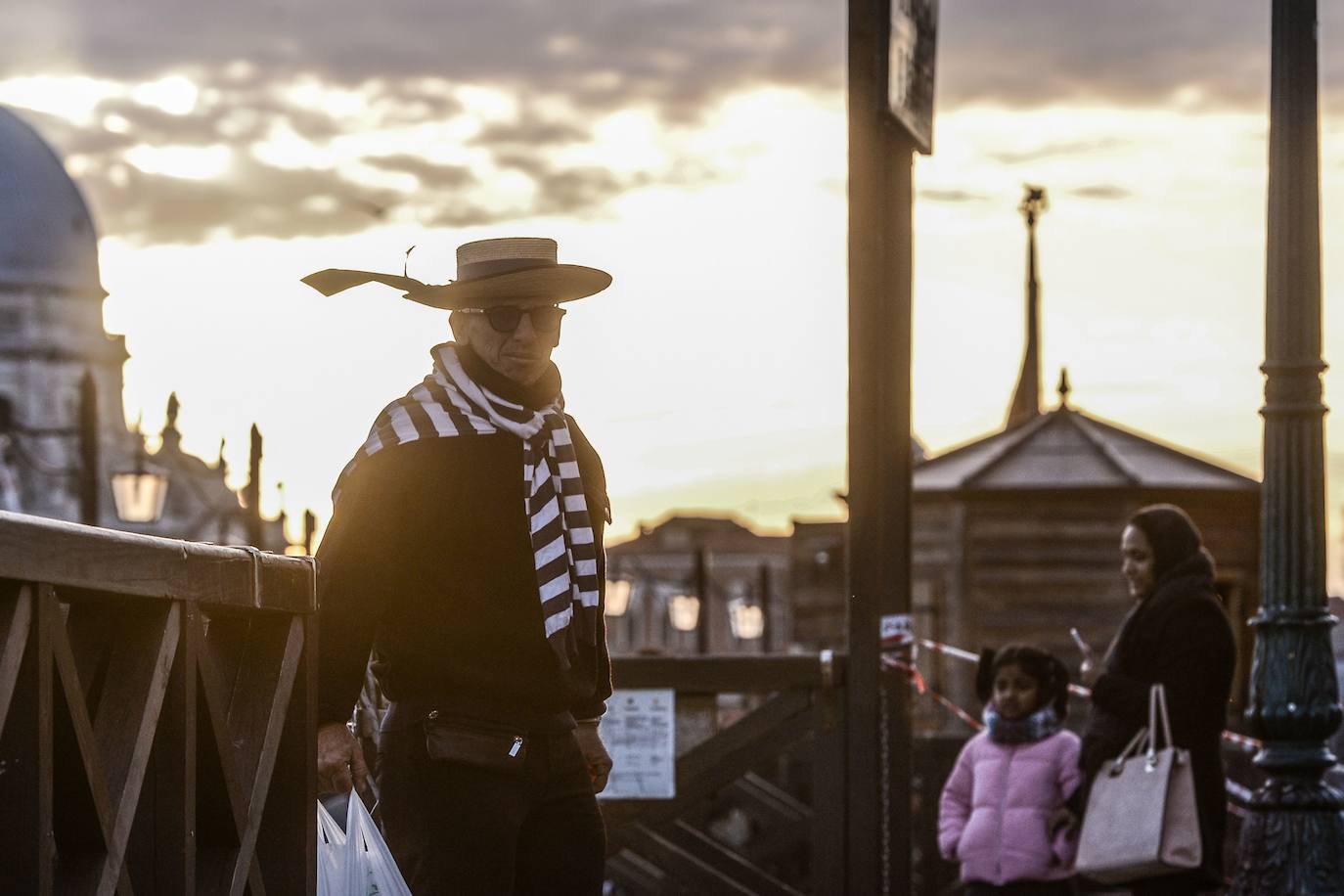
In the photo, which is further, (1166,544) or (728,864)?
(728,864)

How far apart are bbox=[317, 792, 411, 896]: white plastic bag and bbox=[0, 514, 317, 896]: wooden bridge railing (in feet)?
0.79

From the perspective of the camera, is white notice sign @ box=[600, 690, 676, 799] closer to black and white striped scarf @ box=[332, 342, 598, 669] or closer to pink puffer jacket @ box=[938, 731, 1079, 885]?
pink puffer jacket @ box=[938, 731, 1079, 885]

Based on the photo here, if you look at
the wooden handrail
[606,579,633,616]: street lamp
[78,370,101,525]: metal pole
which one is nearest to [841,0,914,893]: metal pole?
the wooden handrail

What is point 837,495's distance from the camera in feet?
115

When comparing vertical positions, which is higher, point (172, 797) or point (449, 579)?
point (449, 579)

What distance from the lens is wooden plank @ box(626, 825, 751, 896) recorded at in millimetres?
9352

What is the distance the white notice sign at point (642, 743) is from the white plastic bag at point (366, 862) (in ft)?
15.7

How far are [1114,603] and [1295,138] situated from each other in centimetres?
2328

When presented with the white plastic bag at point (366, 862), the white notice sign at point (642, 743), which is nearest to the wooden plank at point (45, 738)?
the white plastic bag at point (366, 862)

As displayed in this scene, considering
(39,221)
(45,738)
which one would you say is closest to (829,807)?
(45,738)

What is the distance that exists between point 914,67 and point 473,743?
4.41 metres

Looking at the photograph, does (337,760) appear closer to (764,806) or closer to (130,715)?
(130,715)

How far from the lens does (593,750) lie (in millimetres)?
5035

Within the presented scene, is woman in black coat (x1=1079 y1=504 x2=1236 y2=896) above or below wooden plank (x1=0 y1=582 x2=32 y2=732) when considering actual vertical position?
below
